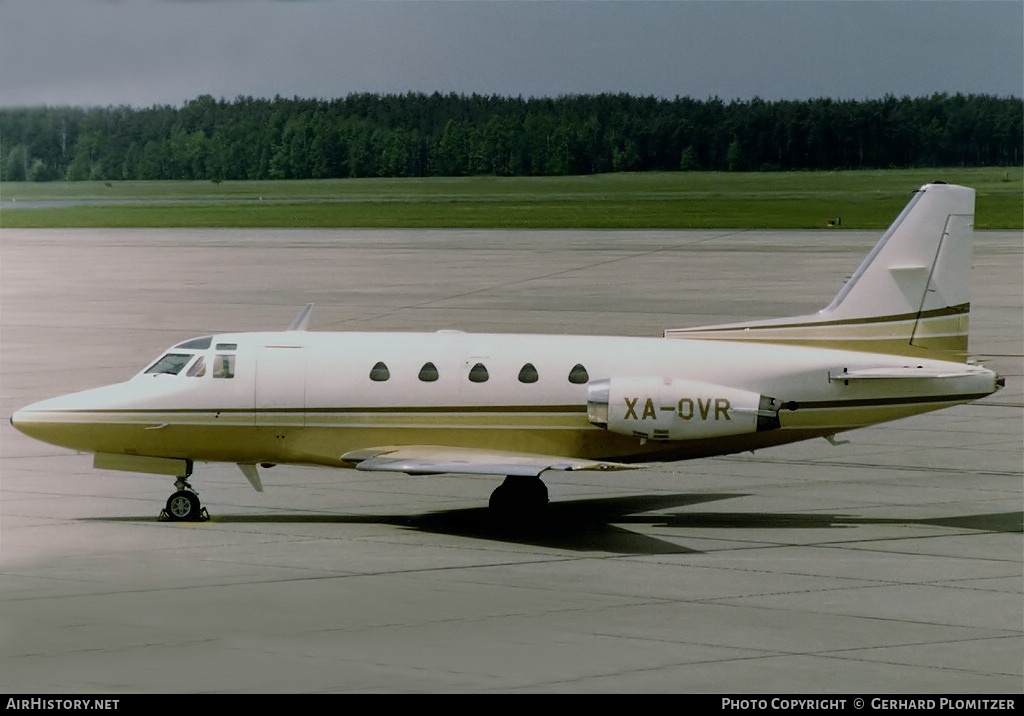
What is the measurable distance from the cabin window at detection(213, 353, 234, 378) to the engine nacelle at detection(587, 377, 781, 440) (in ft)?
18.8

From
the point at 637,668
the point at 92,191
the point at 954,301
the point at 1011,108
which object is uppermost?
the point at 1011,108

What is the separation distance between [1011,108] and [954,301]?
451ft

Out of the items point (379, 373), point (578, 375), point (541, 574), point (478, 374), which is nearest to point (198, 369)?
point (379, 373)

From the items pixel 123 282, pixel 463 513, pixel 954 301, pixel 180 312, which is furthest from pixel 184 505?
pixel 123 282

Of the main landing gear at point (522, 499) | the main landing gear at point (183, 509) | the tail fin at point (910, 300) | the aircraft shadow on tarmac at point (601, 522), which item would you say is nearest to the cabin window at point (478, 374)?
the main landing gear at point (522, 499)

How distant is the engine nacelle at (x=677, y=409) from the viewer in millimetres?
24922

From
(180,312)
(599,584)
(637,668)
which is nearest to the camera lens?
(637,668)

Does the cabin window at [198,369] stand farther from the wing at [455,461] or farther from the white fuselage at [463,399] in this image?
the wing at [455,461]

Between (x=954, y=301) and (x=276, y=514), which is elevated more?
(x=954, y=301)

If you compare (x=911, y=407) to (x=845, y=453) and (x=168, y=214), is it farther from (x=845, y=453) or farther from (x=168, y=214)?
(x=168, y=214)

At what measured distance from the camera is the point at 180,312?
5981 cm

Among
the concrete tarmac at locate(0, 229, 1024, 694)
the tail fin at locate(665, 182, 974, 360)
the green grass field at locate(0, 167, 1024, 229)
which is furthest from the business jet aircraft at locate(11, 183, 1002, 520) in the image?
the green grass field at locate(0, 167, 1024, 229)

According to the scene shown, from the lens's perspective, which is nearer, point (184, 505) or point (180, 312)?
point (184, 505)

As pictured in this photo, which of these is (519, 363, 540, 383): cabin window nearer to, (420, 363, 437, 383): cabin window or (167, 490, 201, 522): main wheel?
(420, 363, 437, 383): cabin window
